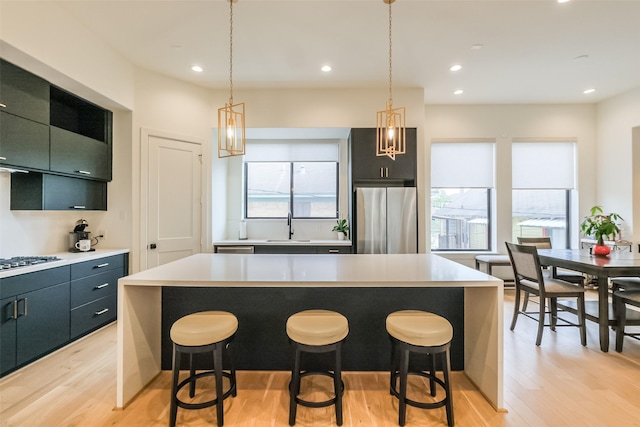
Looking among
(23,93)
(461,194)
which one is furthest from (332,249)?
(23,93)

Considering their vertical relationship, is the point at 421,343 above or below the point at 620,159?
below

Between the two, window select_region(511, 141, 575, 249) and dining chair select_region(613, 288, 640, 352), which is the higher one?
window select_region(511, 141, 575, 249)

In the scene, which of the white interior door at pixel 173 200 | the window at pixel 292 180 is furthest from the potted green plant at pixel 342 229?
the white interior door at pixel 173 200

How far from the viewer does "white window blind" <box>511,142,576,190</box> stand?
5148 mm

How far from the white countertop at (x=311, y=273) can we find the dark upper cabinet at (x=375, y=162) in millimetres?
1912

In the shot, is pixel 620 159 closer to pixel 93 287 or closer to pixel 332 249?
pixel 332 249

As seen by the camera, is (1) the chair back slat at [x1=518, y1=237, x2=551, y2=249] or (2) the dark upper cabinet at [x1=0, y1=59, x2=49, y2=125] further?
(1) the chair back slat at [x1=518, y1=237, x2=551, y2=249]

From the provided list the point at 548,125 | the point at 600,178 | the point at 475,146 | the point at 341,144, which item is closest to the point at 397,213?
the point at 341,144

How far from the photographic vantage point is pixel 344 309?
2.36m

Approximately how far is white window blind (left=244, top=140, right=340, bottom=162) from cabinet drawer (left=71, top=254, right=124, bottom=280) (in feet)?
8.42

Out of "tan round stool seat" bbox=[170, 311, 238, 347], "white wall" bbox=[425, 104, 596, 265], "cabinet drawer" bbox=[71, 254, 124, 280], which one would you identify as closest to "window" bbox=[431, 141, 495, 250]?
"white wall" bbox=[425, 104, 596, 265]

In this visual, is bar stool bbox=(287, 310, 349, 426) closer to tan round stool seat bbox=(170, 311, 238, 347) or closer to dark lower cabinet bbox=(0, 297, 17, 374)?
tan round stool seat bbox=(170, 311, 238, 347)

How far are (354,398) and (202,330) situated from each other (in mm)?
1159

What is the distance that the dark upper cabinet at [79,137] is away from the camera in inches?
120
